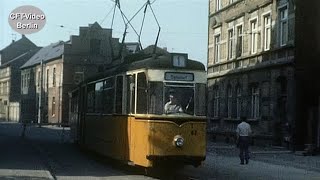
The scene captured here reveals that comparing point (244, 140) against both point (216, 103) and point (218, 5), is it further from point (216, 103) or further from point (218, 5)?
point (218, 5)

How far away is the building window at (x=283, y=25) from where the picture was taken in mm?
32719

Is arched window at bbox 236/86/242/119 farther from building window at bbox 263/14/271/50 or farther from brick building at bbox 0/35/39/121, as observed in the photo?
brick building at bbox 0/35/39/121

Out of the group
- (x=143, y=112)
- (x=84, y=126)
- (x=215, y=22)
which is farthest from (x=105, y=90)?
(x=215, y=22)

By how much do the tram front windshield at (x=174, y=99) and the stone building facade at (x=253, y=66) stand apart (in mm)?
15563

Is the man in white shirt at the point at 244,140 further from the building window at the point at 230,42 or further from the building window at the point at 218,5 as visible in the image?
the building window at the point at 218,5

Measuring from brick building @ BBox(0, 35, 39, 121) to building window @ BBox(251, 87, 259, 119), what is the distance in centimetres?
5546

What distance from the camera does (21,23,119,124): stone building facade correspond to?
70.6m

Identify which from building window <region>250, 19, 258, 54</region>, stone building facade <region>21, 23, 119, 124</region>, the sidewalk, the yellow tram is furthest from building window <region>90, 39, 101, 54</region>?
the yellow tram

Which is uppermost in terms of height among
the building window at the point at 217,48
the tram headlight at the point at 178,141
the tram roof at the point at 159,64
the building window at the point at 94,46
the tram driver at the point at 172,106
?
the building window at the point at 94,46

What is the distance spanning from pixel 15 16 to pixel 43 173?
Answer: 4566 mm

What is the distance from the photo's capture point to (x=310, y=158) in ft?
86.6

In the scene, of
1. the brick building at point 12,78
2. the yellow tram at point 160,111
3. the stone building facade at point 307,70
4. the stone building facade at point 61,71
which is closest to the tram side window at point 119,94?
the yellow tram at point 160,111

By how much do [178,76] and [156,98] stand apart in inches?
36.2

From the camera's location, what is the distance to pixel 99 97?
68.0ft
